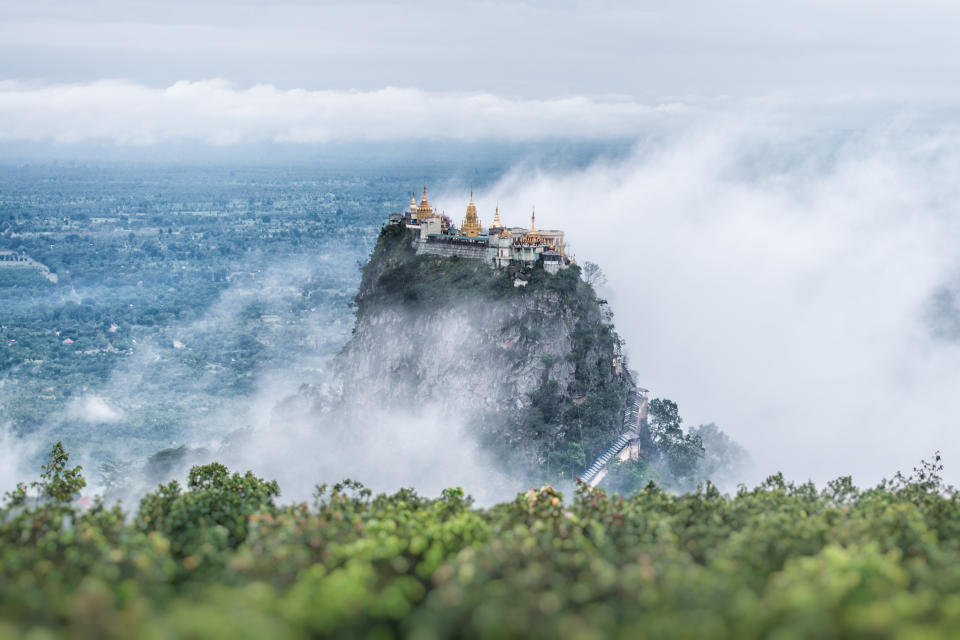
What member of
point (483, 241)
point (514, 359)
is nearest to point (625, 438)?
point (514, 359)

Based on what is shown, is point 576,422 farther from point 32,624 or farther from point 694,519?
point 32,624

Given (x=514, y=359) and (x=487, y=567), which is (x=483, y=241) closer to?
(x=514, y=359)

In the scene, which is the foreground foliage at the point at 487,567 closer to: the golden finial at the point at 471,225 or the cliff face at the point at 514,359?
the cliff face at the point at 514,359

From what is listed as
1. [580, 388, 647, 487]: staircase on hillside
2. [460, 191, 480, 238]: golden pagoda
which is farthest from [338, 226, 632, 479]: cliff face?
[460, 191, 480, 238]: golden pagoda

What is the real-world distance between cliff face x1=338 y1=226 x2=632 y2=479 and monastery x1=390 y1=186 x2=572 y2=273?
0.80 meters

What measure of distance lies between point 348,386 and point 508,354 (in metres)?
17.4

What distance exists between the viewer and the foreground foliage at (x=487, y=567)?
11.8 meters

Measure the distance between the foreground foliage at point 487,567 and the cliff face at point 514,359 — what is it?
31545 millimetres

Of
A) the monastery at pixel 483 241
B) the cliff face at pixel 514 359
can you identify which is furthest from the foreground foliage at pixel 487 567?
the monastery at pixel 483 241

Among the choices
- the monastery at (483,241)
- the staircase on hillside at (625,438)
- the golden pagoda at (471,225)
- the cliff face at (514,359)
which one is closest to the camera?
the staircase on hillside at (625,438)

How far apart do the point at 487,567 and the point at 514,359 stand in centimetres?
4396

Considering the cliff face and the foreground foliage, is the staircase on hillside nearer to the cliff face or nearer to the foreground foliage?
the cliff face

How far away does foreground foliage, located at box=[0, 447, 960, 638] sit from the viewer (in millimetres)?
11828

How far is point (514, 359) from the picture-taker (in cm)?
5972
